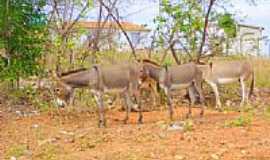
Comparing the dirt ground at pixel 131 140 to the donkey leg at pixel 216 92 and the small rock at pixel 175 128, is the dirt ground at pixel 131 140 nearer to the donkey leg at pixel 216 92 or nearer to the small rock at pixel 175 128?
the small rock at pixel 175 128

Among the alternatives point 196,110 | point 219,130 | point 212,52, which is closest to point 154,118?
point 196,110

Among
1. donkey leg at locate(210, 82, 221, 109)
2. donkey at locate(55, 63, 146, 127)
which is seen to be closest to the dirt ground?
donkey at locate(55, 63, 146, 127)

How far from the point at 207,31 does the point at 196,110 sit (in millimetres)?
2737

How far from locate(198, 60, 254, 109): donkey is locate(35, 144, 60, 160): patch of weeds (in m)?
7.43

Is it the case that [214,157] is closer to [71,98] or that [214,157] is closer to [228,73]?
[71,98]

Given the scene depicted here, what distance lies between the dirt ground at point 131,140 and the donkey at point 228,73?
332 centimetres

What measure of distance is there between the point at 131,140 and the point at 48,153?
1416 millimetres

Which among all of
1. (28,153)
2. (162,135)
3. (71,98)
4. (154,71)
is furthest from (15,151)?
(154,71)

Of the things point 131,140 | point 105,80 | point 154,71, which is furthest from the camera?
point 154,71

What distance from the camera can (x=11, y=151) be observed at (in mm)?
9914

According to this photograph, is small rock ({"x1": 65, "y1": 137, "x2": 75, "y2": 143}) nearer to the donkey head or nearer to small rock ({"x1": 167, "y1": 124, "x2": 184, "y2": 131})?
small rock ({"x1": 167, "y1": 124, "x2": 184, "y2": 131})

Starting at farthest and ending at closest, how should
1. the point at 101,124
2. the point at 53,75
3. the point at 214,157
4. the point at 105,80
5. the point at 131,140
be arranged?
the point at 53,75 < the point at 105,80 < the point at 101,124 < the point at 131,140 < the point at 214,157

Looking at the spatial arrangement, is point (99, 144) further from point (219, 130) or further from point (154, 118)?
point (154, 118)

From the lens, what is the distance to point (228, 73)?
17297 mm
